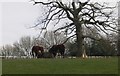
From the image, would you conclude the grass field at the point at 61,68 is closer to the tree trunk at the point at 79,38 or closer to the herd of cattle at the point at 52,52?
the herd of cattle at the point at 52,52

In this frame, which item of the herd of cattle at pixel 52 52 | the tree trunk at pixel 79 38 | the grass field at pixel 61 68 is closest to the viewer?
the grass field at pixel 61 68

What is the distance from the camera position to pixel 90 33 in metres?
34.2

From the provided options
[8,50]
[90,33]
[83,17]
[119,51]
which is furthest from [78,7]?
[8,50]

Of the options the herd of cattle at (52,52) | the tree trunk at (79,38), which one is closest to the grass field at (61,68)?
the herd of cattle at (52,52)

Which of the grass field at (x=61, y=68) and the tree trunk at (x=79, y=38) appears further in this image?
the tree trunk at (x=79, y=38)

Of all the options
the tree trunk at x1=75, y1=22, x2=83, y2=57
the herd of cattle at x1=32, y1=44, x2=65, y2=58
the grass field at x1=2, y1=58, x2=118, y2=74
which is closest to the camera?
the grass field at x1=2, y1=58, x2=118, y2=74

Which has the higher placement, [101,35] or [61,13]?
[61,13]

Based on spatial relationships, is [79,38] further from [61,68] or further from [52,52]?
[61,68]

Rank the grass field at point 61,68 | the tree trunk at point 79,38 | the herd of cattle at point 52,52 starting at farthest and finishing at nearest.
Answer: the tree trunk at point 79,38 → the herd of cattle at point 52,52 → the grass field at point 61,68

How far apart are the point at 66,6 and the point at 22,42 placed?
53.3m

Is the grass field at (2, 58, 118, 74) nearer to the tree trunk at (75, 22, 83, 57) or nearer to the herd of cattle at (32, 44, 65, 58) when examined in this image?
the herd of cattle at (32, 44, 65, 58)

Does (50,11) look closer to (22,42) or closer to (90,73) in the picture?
(90,73)

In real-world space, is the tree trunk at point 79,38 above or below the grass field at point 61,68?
above

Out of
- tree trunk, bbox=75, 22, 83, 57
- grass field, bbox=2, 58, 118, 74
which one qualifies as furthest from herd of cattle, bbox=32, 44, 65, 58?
grass field, bbox=2, 58, 118, 74
